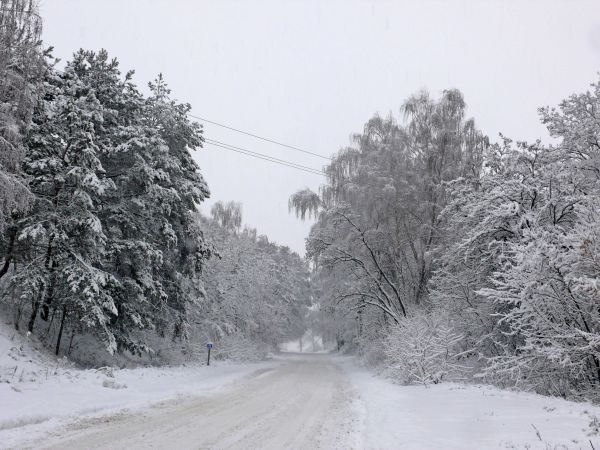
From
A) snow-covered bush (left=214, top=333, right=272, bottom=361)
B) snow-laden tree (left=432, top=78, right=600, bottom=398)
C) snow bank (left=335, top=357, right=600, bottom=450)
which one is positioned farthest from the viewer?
snow-covered bush (left=214, top=333, right=272, bottom=361)

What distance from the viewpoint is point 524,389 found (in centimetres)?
1289

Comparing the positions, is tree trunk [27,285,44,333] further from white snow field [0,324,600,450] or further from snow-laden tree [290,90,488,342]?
snow-laden tree [290,90,488,342]

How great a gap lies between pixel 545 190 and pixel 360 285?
1238 centimetres

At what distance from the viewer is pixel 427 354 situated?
15750 millimetres

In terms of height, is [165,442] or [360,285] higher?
[360,285]

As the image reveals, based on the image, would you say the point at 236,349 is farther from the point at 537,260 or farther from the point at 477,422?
the point at 477,422

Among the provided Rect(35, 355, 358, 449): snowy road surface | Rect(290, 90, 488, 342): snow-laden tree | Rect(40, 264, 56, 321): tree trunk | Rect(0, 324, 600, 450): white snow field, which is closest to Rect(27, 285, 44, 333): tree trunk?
Rect(40, 264, 56, 321): tree trunk

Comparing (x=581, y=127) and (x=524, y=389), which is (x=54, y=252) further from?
(x=581, y=127)

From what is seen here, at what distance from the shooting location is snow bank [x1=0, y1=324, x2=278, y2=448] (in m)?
7.90

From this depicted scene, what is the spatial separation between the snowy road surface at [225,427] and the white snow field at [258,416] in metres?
0.02

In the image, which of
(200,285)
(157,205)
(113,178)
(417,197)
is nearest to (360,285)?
(417,197)

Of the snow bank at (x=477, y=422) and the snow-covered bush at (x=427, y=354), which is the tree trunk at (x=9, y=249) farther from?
the snow-covered bush at (x=427, y=354)

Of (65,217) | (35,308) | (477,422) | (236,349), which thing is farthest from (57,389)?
(236,349)

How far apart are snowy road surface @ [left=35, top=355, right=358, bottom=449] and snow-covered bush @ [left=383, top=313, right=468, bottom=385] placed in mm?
3810
